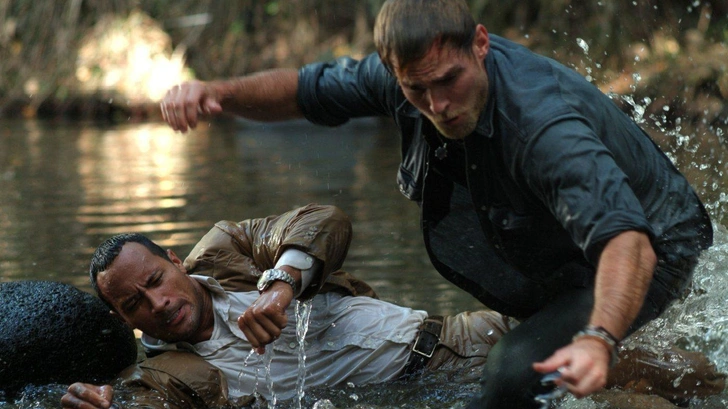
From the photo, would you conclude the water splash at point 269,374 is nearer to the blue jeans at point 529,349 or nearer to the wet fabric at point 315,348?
the wet fabric at point 315,348

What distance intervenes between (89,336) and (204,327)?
0.62 m

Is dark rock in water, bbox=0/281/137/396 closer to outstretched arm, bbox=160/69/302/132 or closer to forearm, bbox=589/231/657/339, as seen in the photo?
outstretched arm, bbox=160/69/302/132

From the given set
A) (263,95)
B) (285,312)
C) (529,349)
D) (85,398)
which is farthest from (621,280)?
(85,398)

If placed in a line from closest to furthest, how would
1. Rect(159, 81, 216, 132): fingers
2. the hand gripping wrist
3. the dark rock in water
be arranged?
the hand gripping wrist < Rect(159, 81, 216, 132): fingers < the dark rock in water

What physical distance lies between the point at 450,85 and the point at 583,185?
0.62 meters

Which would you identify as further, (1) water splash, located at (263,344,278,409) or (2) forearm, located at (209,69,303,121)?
(1) water splash, located at (263,344,278,409)

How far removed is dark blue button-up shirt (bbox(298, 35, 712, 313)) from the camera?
10.9 feet

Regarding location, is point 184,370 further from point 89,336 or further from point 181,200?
point 181,200

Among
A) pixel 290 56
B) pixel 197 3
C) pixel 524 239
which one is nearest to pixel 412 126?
pixel 524 239

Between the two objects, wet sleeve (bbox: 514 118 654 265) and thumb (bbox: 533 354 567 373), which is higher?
wet sleeve (bbox: 514 118 654 265)

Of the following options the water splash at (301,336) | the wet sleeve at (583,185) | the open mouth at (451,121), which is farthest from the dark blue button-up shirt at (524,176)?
the water splash at (301,336)

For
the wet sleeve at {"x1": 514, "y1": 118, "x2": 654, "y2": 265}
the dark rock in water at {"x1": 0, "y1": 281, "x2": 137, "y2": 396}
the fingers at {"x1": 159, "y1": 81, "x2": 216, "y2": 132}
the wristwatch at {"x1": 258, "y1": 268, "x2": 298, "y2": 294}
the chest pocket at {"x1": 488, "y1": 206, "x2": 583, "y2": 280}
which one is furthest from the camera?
the dark rock in water at {"x1": 0, "y1": 281, "x2": 137, "y2": 396}

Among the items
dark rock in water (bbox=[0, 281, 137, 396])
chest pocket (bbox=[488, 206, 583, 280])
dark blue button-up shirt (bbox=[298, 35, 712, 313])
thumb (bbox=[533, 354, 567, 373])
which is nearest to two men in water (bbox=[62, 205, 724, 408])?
dark rock in water (bbox=[0, 281, 137, 396])

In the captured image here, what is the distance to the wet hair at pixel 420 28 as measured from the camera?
3518mm
